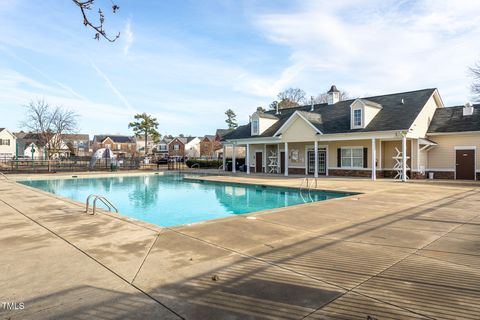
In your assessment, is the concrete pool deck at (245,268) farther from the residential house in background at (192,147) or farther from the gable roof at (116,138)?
the gable roof at (116,138)

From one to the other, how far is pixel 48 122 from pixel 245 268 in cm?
3594

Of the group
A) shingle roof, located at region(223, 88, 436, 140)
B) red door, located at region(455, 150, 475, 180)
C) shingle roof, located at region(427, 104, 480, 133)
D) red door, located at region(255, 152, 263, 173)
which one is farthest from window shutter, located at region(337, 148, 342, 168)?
red door, located at region(255, 152, 263, 173)

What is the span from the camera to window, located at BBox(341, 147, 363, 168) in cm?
2225

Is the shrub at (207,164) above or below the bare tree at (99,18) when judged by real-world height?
below

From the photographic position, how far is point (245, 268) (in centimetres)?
419

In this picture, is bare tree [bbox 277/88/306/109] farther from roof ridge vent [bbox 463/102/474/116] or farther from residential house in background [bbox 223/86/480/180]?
roof ridge vent [bbox 463/102/474/116]

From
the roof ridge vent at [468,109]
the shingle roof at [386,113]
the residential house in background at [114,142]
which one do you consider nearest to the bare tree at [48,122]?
the shingle roof at [386,113]

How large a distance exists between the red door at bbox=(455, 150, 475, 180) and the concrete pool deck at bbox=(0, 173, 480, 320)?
14753mm

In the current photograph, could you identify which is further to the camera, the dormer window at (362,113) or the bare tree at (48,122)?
the bare tree at (48,122)

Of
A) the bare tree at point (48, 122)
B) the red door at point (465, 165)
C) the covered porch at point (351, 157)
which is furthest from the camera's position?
the bare tree at point (48, 122)

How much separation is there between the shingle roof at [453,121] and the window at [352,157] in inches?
186

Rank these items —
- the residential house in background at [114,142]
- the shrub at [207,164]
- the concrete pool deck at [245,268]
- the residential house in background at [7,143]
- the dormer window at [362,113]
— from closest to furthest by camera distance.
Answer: the concrete pool deck at [245,268]
the dormer window at [362,113]
the shrub at [207,164]
the residential house in background at [7,143]
the residential house in background at [114,142]

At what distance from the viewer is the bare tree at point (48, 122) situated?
3216cm

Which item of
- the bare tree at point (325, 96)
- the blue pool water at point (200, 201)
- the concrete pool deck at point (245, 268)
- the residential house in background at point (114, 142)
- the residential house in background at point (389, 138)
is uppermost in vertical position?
the bare tree at point (325, 96)
